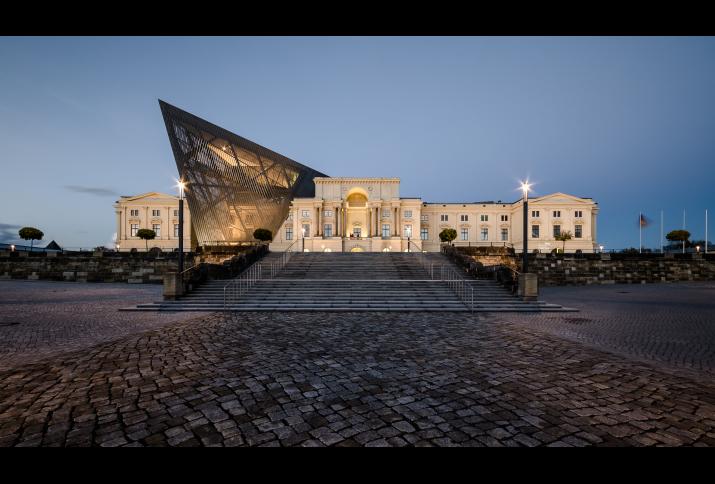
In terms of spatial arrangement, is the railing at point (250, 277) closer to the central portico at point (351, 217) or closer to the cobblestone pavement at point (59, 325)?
the cobblestone pavement at point (59, 325)

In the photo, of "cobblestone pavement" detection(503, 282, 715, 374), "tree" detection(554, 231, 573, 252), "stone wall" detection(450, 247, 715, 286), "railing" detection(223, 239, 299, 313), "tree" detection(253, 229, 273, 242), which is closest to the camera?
"cobblestone pavement" detection(503, 282, 715, 374)

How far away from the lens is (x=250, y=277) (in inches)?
786

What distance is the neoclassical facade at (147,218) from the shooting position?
63125 millimetres

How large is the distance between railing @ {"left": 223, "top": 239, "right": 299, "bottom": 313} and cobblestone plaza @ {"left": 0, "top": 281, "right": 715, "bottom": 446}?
4934mm

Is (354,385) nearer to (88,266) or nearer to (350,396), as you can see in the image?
(350,396)

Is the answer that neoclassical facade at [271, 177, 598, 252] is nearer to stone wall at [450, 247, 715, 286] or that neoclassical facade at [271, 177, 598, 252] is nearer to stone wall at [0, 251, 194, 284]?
stone wall at [450, 247, 715, 286]

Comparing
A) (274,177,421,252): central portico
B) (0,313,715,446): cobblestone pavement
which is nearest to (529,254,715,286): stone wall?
(274,177,421,252): central portico

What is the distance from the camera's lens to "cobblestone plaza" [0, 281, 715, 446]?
3.86 meters

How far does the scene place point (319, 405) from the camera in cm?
456
